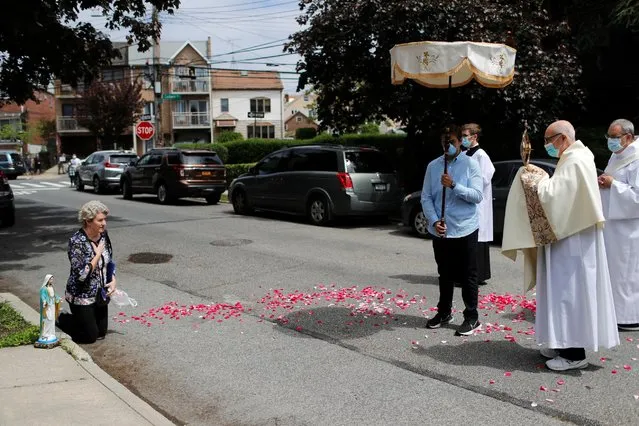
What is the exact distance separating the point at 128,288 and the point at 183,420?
4.44m

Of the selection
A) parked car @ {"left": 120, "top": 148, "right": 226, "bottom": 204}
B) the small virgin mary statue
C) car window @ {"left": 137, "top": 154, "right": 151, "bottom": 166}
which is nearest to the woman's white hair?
the small virgin mary statue

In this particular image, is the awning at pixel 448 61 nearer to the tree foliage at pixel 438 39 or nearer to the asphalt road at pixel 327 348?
the asphalt road at pixel 327 348

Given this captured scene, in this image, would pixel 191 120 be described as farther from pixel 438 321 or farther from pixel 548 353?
pixel 548 353

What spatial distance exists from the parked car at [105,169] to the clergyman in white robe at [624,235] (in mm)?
21943

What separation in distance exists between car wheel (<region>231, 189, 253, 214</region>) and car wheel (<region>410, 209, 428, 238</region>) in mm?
5580

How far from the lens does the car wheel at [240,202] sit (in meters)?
16.9

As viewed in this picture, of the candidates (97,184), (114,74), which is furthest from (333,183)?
Result: (114,74)

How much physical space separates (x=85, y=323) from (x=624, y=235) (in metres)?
5.19

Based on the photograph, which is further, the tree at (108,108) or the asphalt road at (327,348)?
the tree at (108,108)

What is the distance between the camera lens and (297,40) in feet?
51.8

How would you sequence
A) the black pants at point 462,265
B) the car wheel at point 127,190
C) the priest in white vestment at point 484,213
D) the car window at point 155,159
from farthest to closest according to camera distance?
1. the car wheel at point 127,190
2. the car window at point 155,159
3. the priest in white vestment at point 484,213
4. the black pants at point 462,265

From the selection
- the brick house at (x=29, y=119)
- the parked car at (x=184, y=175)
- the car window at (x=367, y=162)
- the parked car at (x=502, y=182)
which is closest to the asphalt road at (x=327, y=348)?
the parked car at (x=502, y=182)

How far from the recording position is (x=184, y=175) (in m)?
19.5

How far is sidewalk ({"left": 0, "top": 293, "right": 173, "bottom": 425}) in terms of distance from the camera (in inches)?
164
